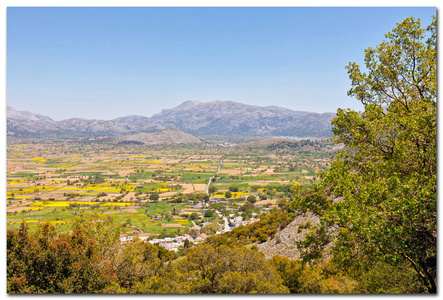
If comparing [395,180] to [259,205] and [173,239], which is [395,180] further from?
[259,205]

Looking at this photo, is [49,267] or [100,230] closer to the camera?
[49,267]

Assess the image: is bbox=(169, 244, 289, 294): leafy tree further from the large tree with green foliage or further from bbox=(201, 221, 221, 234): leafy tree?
bbox=(201, 221, 221, 234): leafy tree

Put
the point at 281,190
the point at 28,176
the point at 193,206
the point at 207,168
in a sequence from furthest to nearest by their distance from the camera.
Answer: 1. the point at 207,168
2. the point at 28,176
3. the point at 281,190
4. the point at 193,206

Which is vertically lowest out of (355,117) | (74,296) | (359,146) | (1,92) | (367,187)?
(74,296)

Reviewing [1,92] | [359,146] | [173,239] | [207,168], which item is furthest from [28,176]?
[359,146]

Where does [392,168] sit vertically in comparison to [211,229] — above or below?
above

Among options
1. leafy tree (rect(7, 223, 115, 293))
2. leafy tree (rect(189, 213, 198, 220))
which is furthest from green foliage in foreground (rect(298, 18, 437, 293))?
leafy tree (rect(189, 213, 198, 220))

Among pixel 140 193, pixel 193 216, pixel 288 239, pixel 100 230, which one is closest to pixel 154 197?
pixel 140 193

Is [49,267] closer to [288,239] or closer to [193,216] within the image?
[288,239]

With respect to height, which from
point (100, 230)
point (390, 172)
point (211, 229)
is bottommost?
point (211, 229)

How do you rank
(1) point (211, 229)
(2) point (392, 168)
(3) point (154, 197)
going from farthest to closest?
1. (3) point (154, 197)
2. (1) point (211, 229)
3. (2) point (392, 168)
